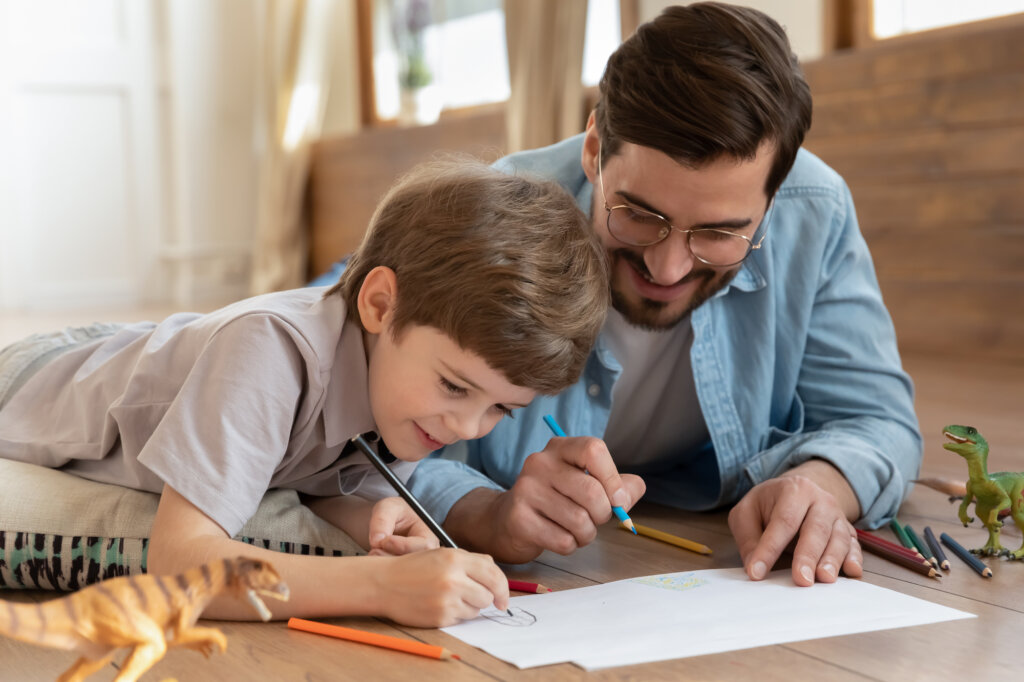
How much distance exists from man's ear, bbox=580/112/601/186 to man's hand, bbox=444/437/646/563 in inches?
17.7

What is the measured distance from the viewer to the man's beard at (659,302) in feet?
4.79

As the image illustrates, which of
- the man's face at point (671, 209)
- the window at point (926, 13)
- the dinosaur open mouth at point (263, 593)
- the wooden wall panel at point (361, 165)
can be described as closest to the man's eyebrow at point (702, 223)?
the man's face at point (671, 209)

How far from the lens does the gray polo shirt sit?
110 centimetres

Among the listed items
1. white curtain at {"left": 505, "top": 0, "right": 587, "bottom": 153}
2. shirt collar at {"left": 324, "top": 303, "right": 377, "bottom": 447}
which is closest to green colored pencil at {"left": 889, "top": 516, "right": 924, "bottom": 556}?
shirt collar at {"left": 324, "top": 303, "right": 377, "bottom": 447}

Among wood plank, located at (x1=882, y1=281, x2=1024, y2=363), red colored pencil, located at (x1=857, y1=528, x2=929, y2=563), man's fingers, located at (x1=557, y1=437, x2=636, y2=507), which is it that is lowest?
wood plank, located at (x1=882, y1=281, x2=1024, y2=363)

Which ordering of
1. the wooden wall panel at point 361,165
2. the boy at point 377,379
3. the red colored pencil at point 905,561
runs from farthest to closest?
the wooden wall panel at point 361,165 < the red colored pencil at point 905,561 < the boy at point 377,379

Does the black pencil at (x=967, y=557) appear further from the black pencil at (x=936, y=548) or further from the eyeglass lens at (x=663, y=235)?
the eyeglass lens at (x=663, y=235)

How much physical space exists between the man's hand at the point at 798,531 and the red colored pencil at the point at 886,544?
0.04 metres

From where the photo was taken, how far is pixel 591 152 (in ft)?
5.07

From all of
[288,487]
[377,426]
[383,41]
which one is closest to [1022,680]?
[377,426]

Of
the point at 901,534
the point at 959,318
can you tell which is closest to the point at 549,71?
the point at 959,318

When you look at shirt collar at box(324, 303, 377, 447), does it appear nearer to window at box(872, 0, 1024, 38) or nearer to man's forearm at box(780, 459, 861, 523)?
man's forearm at box(780, 459, 861, 523)

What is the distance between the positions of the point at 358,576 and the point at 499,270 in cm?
35

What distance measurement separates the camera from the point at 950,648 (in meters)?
1.02
